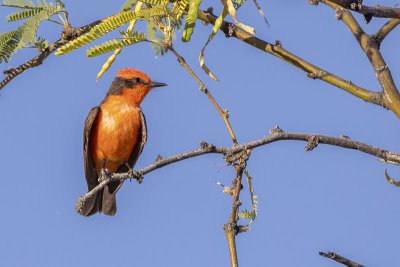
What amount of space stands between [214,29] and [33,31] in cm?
103

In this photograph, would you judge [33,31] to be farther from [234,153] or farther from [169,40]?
[234,153]

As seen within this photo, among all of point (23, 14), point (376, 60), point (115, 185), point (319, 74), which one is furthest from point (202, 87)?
point (115, 185)

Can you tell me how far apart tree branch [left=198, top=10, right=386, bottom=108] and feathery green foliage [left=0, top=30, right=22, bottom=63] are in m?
1.01

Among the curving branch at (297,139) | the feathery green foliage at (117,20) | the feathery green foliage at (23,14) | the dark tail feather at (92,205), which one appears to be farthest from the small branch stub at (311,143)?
the dark tail feather at (92,205)

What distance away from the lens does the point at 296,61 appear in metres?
2.76

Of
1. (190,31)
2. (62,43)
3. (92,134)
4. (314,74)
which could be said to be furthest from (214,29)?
(92,134)

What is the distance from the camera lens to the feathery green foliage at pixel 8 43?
2.99 m

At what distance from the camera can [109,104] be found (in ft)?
23.8

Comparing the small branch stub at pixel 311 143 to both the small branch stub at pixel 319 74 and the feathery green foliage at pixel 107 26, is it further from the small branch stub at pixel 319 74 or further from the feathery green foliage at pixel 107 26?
the feathery green foliage at pixel 107 26

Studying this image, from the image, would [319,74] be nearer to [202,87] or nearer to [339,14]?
[339,14]

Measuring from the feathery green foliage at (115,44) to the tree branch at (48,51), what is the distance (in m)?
0.17

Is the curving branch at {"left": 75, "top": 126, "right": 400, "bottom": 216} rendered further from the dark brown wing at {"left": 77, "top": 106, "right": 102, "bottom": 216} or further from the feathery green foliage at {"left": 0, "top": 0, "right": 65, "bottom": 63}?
the dark brown wing at {"left": 77, "top": 106, "right": 102, "bottom": 216}

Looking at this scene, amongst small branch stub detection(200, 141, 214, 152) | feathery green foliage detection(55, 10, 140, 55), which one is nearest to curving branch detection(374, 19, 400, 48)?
small branch stub detection(200, 141, 214, 152)

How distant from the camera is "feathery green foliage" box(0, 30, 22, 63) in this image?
2992 millimetres
